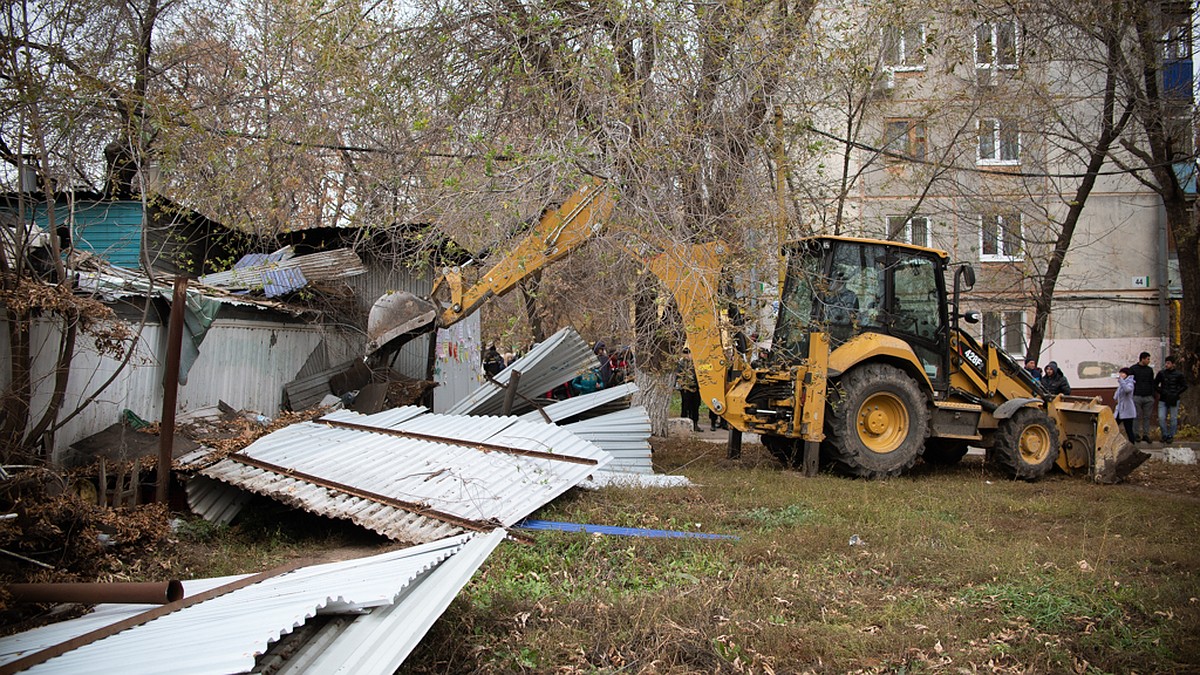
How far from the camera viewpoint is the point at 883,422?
10102 millimetres

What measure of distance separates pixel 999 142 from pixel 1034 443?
8.46 metres

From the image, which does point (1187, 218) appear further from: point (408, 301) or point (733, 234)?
point (408, 301)

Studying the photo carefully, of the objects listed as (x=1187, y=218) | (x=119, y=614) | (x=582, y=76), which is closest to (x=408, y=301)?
(x=582, y=76)

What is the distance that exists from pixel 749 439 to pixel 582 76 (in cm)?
A: 802

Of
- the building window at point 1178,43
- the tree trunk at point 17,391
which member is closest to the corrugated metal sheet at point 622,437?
the tree trunk at point 17,391

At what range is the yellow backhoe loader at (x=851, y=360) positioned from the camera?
952 centimetres

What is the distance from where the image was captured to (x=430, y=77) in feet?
31.9

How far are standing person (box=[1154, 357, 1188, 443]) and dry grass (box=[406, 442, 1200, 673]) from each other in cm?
731

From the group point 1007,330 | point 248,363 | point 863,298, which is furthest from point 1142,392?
point 248,363

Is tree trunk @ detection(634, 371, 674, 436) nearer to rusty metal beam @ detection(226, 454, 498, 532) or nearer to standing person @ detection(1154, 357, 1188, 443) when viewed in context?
rusty metal beam @ detection(226, 454, 498, 532)

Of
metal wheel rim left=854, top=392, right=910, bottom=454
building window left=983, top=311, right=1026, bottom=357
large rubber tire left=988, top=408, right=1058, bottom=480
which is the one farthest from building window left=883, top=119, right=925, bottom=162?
metal wheel rim left=854, top=392, right=910, bottom=454

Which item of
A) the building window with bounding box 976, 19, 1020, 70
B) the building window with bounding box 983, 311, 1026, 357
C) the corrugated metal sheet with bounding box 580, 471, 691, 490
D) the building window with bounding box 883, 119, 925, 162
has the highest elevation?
the building window with bounding box 976, 19, 1020, 70

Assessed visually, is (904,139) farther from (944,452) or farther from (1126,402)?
(944,452)

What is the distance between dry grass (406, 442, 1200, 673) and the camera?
14.4ft
